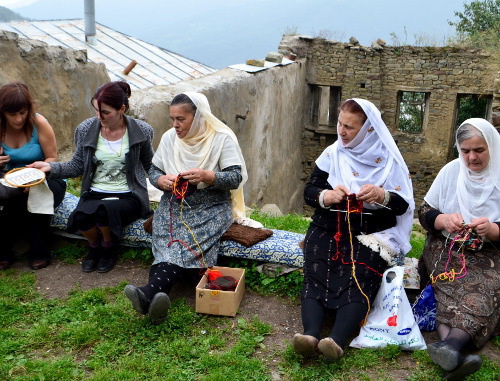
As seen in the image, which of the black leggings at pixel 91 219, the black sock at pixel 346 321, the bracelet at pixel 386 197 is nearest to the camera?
the black sock at pixel 346 321

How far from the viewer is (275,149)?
10.9 meters

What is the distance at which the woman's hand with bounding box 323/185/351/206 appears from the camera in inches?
141

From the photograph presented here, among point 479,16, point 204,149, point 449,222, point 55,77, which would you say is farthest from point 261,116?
point 479,16

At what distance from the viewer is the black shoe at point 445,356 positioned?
288 centimetres

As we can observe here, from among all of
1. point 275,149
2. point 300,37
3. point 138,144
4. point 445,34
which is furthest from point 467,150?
point 445,34

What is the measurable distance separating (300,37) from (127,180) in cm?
958

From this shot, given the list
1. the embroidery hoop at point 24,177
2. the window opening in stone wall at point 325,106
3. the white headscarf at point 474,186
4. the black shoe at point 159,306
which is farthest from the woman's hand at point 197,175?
the window opening in stone wall at point 325,106

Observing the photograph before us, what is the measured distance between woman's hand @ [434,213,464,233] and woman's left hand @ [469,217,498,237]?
96mm

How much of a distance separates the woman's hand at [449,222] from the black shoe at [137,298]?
6.47 feet

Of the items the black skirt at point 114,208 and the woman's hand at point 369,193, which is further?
the black skirt at point 114,208

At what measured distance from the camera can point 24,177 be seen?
13.6 ft

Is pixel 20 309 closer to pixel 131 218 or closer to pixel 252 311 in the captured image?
pixel 131 218

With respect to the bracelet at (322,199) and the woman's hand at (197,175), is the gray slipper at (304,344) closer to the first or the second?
the bracelet at (322,199)

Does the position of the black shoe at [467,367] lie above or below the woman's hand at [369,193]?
below
